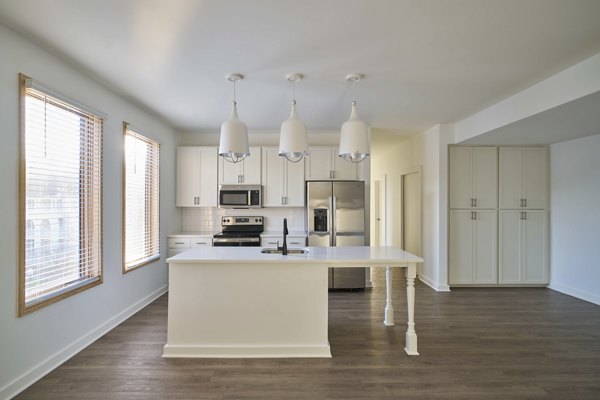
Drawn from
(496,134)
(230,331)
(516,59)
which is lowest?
(230,331)

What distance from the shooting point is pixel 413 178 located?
5.79 m

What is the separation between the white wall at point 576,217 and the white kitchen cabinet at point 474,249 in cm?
87

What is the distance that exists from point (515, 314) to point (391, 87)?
302 centimetres

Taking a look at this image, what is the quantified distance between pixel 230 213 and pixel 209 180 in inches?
25.0

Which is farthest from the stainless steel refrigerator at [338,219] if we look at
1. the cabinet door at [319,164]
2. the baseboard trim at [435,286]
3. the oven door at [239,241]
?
the baseboard trim at [435,286]

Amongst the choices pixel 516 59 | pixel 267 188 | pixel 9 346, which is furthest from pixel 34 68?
pixel 516 59

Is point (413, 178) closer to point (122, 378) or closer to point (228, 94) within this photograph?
point (228, 94)

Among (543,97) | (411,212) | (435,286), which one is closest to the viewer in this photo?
(543,97)

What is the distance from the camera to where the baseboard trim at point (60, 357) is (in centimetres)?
209

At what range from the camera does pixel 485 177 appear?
4.74m

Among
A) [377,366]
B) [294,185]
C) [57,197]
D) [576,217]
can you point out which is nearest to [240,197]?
[294,185]

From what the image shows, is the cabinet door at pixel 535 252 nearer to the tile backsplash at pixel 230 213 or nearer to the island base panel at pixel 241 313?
the tile backsplash at pixel 230 213

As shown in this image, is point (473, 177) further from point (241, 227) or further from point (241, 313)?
point (241, 313)

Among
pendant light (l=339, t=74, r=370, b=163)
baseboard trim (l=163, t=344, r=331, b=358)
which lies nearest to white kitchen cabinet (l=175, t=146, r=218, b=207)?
baseboard trim (l=163, t=344, r=331, b=358)
